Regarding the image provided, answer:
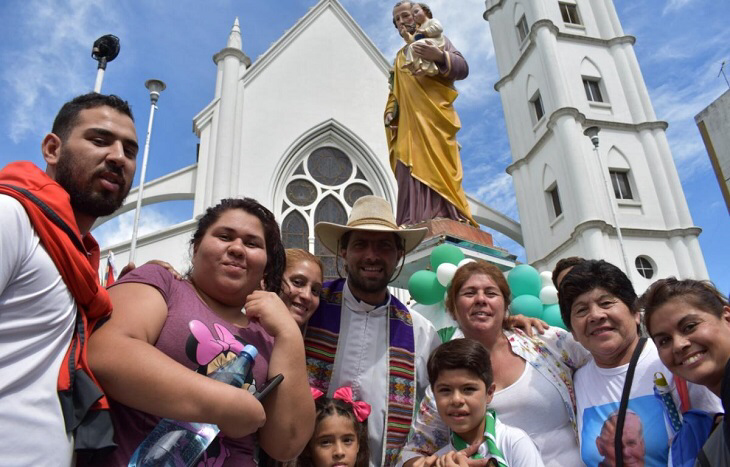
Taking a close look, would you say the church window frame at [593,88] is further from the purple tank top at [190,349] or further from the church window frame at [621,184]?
the purple tank top at [190,349]

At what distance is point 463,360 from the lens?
2033mm

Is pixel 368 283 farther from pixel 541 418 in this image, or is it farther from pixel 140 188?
pixel 140 188

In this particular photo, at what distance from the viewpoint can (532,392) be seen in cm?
221

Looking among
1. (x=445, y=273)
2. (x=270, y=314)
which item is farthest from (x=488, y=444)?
(x=445, y=273)

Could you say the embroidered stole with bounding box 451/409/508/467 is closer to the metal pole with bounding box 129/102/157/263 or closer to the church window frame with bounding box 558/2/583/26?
the metal pole with bounding box 129/102/157/263

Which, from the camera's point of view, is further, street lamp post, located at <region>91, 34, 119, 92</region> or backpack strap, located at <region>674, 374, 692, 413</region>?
street lamp post, located at <region>91, 34, 119, 92</region>

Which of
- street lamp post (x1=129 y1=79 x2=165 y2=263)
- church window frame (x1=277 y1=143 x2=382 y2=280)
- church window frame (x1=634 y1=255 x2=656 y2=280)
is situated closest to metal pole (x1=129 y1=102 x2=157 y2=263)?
street lamp post (x1=129 y1=79 x2=165 y2=263)

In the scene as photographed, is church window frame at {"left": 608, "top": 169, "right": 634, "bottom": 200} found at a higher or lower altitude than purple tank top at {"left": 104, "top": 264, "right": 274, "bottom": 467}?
higher

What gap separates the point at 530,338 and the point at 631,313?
484 millimetres

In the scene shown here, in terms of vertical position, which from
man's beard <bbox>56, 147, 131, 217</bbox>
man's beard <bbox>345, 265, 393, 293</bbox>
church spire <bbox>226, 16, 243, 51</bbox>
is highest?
church spire <bbox>226, 16, 243, 51</bbox>

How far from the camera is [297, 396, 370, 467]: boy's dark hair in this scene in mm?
2115

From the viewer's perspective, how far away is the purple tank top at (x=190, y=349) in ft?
4.16

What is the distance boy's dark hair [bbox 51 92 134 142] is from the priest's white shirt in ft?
4.13

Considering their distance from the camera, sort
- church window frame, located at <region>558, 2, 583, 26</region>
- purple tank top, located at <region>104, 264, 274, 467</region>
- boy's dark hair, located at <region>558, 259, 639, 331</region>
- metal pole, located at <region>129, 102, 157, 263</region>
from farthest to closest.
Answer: church window frame, located at <region>558, 2, 583, 26</region> → metal pole, located at <region>129, 102, 157, 263</region> → boy's dark hair, located at <region>558, 259, 639, 331</region> → purple tank top, located at <region>104, 264, 274, 467</region>
